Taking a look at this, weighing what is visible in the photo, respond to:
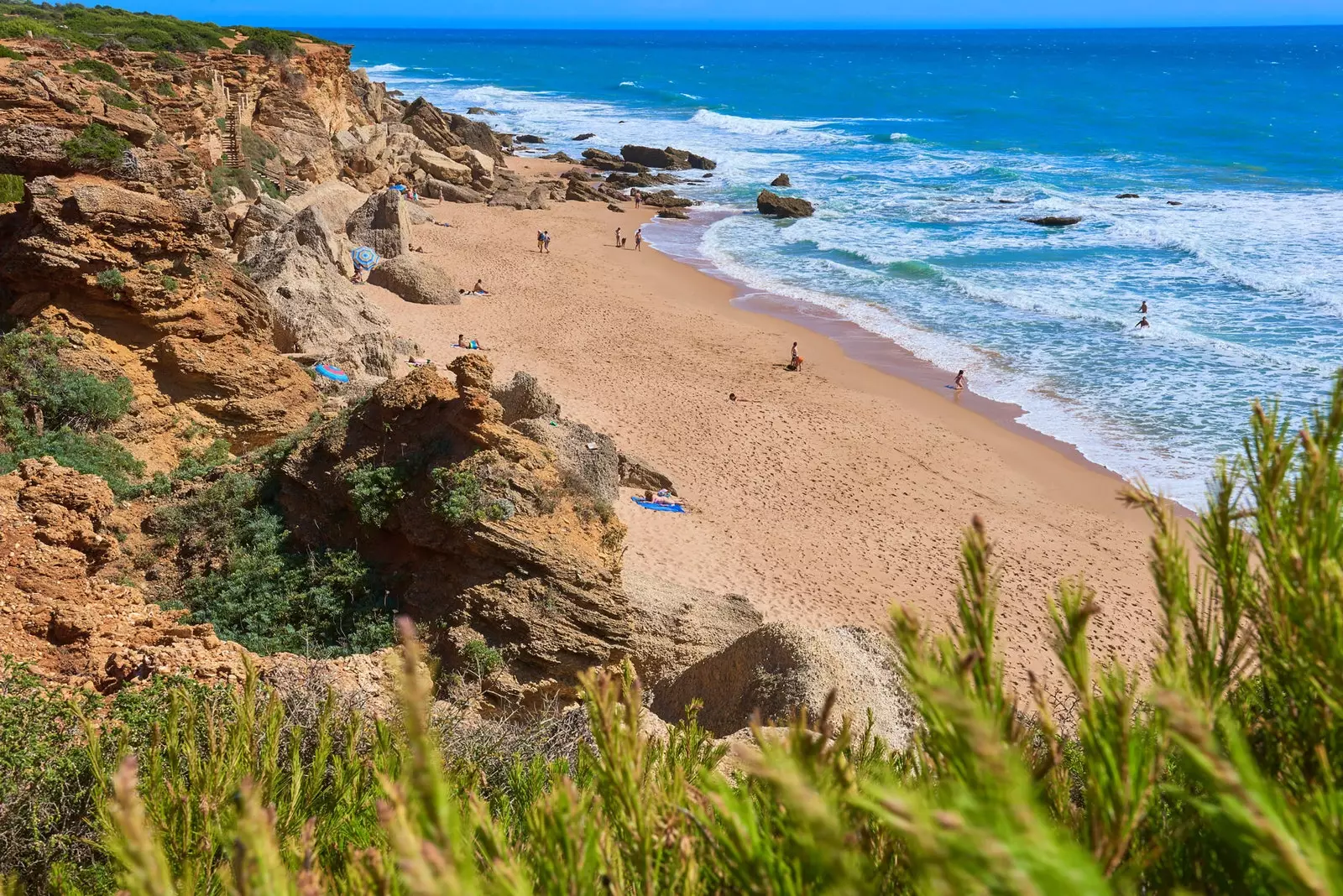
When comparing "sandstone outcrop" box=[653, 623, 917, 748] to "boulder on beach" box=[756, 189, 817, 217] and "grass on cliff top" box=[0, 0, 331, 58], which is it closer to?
"grass on cliff top" box=[0, 0, 331, 58]

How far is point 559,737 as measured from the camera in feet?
19.4

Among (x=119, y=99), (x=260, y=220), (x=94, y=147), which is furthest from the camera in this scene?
(x=119, y=99)

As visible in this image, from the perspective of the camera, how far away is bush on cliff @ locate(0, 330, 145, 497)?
930 centimetres

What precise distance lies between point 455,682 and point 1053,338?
20770 millimetres

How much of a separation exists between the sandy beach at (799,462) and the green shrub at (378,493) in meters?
4.01

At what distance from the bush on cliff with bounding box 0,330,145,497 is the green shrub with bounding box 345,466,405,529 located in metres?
2.85

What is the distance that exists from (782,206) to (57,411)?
1264 inches

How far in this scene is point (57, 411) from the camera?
31.7 feet

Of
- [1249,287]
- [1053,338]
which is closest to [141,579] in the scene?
[1053,338]

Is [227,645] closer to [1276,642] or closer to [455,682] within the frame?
[455,682]

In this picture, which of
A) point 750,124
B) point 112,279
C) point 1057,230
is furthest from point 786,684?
point 750,124

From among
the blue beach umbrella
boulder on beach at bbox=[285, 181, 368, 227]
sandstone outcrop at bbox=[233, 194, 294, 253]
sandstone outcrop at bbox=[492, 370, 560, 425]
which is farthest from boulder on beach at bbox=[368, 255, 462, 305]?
sandstone outcrop at bbox=[492, 370, 560, 425]

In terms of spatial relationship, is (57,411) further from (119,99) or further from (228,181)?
(228,181)

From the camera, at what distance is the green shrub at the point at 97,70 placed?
2312 centimetres
